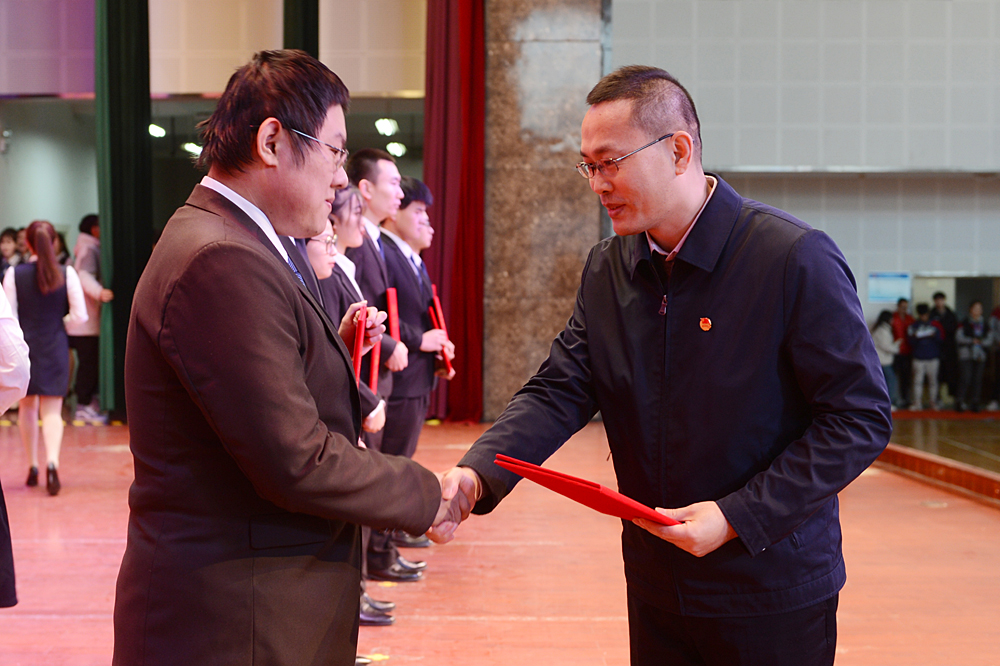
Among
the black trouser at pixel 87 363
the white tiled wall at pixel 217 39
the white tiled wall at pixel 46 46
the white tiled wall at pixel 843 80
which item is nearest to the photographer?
the black trouser at pixel 87 363

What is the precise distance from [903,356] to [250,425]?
32.6 feet

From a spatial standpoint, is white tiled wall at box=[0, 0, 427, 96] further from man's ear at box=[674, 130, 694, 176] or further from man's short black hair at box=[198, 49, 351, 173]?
man's short black hair at box=[198, 49, 351, 173]

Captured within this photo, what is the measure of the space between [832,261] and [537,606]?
226cm

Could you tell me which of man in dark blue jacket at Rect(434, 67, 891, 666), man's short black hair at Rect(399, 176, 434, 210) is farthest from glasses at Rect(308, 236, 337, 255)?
man in dark blue jacket at Rect(434, 67, 891, 666)

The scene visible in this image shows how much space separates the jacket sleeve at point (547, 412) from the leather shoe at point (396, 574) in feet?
6.93

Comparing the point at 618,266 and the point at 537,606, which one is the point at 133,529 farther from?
the point at 537,606

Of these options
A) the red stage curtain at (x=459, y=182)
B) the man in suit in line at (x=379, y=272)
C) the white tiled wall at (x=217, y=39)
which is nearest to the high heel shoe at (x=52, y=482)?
the man in suit in line at (x=379, y=272)

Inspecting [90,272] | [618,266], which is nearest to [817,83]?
[90,272]

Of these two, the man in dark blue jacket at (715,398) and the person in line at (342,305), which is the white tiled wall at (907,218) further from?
the man in dark blue jacket at (715,398)

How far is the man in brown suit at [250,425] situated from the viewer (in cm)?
111

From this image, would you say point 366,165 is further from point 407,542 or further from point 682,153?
point 682,153

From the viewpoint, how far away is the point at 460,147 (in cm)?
774

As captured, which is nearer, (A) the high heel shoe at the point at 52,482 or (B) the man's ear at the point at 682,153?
(B) the man's ear at the point at 682,153

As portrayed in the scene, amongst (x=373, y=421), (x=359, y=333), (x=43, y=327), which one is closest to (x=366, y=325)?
(x=359, y=333)
